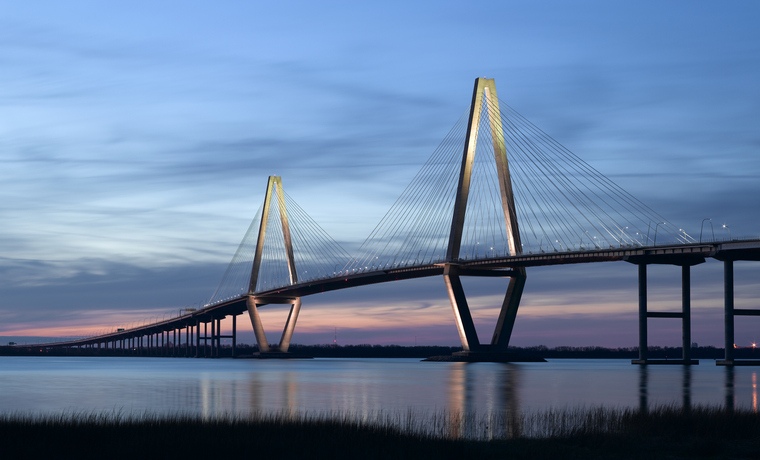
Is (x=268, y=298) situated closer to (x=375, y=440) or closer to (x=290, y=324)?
(x=290, y=324)

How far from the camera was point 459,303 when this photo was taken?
88.2 m

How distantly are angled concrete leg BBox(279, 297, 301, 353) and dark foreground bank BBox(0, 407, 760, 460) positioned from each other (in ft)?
344

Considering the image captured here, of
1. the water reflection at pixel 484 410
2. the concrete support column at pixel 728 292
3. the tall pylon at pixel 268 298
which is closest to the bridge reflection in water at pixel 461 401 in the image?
the water reflection at pixel 484 410

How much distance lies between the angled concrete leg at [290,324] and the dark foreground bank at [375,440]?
4126 inches

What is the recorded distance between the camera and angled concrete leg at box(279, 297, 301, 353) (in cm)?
12938

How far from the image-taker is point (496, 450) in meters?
19.4

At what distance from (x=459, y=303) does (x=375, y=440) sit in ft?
225

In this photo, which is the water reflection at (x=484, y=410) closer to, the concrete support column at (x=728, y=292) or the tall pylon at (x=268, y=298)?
the concrete support column at (x=728, y=292)

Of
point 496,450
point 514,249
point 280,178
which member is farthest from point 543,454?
point 280,178

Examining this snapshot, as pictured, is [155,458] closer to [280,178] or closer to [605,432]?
[605,432]

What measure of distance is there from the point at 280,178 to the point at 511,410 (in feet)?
344

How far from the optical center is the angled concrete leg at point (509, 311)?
294ft

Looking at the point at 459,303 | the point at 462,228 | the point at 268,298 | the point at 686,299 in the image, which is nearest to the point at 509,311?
the point at 459,303

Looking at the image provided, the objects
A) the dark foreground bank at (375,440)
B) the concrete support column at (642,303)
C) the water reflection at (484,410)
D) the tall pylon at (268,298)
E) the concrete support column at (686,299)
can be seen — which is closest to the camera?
the dark foreground bank at (375,440)
